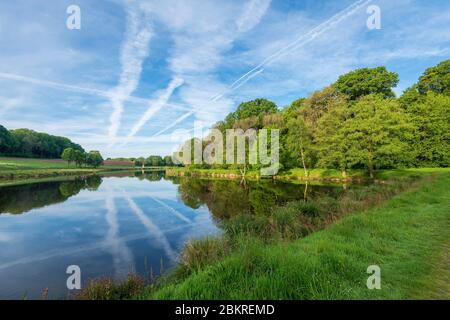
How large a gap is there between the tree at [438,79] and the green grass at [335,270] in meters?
41.9

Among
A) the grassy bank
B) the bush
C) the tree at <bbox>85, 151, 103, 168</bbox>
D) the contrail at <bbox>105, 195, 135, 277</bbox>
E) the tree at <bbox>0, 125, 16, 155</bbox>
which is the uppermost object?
the tree at <bbox>0, 125, 16, 155</bbox>

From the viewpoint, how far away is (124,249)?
883 centimetres

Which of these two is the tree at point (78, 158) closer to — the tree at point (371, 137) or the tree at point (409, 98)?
the tree at point (371, 137)

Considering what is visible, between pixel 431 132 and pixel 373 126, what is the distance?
12.7m

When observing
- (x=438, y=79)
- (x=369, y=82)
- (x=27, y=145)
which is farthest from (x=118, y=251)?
(x=27, y=145)

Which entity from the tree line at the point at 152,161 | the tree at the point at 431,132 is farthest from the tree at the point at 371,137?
the tree line at the point at 152,161

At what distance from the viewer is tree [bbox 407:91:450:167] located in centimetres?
3117

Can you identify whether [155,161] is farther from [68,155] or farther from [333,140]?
[333,140]

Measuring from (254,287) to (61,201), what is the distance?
825 inches

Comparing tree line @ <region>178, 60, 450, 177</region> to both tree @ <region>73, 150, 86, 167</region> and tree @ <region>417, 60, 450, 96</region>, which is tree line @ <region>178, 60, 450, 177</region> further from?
tree @ <region>73, 150, 86, 167</region>

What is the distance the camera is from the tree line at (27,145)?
227 feet

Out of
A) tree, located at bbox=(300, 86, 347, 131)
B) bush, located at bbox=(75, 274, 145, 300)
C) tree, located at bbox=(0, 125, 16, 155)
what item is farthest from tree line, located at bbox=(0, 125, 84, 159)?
bush, located at bbox=(75, 274, 145, 300)

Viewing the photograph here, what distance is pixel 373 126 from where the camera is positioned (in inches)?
1070
